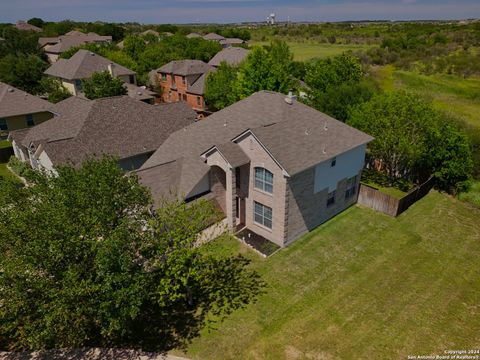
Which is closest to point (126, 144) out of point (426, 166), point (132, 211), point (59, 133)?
point (59, 133)

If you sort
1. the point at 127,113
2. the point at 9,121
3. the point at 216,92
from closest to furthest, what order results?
the point at 127,113 < the point at 9,121 < the point at 216,92

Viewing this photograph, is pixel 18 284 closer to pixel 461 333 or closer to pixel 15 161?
pixel 461 333

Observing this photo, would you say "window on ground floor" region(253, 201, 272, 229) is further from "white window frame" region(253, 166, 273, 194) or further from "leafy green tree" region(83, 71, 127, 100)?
"leafy green tree" region(83, 71, 127, 100)

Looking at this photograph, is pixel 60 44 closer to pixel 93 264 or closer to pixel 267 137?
pixel 267 137

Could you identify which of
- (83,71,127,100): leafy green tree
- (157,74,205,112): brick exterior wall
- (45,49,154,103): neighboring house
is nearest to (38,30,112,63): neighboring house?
(45,49,154,103): neighboring house

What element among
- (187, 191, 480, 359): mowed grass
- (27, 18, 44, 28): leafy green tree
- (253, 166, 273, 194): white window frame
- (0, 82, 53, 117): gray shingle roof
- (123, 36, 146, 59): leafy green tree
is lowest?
(187, 191, 480, 359): mowed grass

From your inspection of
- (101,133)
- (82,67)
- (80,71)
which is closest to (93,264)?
(101,133)

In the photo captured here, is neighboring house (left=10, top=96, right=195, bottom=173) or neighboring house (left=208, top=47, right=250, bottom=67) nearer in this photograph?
neighboring house (left=10, top=96, right=195, bottom=173)
